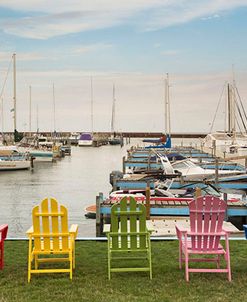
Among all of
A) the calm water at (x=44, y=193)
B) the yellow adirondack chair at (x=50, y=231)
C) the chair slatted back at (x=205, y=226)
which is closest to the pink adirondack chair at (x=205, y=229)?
the chair slatted back at (x=205, y=226)

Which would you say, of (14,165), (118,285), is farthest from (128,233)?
(14,165)

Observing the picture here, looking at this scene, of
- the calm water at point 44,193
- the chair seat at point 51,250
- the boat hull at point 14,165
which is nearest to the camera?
the chair seat at point 51,250

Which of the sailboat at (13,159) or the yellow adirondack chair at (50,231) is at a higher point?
the yellow adirondack chair at (50,231)

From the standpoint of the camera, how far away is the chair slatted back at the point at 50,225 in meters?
8.59

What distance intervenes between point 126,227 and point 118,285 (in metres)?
1.11

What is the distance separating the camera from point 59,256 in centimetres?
1012

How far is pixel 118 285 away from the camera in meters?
8.08

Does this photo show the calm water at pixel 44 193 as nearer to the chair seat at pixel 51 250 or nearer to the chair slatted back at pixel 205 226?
the chair seat at pixel 51 250

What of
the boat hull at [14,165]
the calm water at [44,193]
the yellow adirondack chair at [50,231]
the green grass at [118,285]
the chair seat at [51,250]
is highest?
the yellow adirondack chair at [50,231]

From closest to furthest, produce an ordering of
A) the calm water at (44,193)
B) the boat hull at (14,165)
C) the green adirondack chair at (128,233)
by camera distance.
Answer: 1. the green adirondack chair at (128,233)
2. the calm water at (44,193)
3. the boat hull at (14,165)

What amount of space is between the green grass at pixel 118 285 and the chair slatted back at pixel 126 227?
476mm

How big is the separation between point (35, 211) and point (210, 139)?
6259 cm

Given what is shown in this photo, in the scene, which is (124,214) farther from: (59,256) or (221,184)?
(221,184)

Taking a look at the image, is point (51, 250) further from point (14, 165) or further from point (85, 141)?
point (85, 141)
